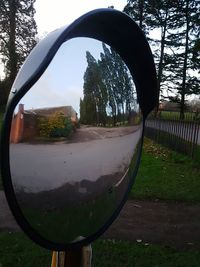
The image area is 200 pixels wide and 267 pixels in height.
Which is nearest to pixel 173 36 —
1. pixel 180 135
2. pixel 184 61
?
pixel 184 61

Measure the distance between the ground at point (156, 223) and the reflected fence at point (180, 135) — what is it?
4.24m

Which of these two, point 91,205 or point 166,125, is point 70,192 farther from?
point 166,125

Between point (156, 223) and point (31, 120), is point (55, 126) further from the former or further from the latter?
point (156, 223)

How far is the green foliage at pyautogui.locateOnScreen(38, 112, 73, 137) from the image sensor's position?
3.63 feet

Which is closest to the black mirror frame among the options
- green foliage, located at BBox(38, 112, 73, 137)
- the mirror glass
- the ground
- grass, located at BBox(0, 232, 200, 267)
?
the mirror glass

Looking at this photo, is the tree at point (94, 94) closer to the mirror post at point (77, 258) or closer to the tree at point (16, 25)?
the mirror post at point (77, 258)

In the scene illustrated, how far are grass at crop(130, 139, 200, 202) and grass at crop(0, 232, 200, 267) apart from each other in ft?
7.57

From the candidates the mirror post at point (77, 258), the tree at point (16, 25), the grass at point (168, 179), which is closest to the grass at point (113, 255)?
the grass at point (168, 179)

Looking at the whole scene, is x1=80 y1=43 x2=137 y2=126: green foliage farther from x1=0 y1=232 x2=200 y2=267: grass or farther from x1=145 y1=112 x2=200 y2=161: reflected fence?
x1=145 y1=112 x2=200 y2=161: reflected fence

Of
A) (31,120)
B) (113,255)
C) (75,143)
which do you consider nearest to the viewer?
(31,120)

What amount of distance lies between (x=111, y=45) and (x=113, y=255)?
3.38m

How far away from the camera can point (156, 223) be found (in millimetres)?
5684

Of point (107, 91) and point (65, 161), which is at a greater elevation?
point (107, 91)

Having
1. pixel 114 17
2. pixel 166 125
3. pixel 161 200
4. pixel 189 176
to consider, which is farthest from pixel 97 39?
pixel 166 125
